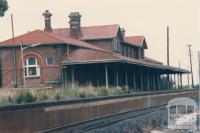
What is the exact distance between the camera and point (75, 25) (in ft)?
193

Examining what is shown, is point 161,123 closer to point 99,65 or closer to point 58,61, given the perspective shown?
point 99,65

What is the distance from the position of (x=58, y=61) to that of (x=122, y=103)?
57.3 feet

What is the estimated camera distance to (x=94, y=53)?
4294cm

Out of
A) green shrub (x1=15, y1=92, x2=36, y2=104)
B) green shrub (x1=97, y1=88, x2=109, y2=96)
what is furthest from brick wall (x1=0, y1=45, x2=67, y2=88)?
green shrub (x1=15, y1=92, x2=36, y2=104)

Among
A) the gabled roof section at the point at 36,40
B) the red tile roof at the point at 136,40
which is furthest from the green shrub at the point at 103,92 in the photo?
the red tile roof at the point at 136,40

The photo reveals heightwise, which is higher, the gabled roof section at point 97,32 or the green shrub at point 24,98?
the gabled roof section at point 97,32

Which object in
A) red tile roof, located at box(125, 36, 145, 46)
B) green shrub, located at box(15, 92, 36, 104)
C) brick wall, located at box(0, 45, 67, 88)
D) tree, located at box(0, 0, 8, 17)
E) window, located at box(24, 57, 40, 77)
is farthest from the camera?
red tile roof, located at box(125, 36, 145, 46)

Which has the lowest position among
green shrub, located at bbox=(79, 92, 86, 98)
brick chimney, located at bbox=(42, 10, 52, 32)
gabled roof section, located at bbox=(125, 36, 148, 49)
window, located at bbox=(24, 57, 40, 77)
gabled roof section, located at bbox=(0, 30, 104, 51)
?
green shrub, located at bbox=(79, 92, 86, 98)

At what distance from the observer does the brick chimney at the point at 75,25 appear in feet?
193

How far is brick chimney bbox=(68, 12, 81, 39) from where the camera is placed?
5884cm

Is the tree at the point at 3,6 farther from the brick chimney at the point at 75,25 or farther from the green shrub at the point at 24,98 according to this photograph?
the brick chimney at the point at 75,25

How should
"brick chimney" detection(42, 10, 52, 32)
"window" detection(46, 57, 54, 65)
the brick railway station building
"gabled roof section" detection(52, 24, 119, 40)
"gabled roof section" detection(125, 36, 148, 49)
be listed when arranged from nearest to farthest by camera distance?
the brick railway station building → "window" detection(46, 57, 54, 65) → "brick chimney" detection(42, 10, 52, 32) → "gabled roof section" detection(52, 24, 119, 40) → "gabled roof section" detection(125, 36, 148, 49)

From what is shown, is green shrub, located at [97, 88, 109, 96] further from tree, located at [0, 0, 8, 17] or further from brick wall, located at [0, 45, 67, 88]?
brick wall, located at [0, 45, 67, 88]

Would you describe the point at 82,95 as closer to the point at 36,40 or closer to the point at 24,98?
the point at 24,98
